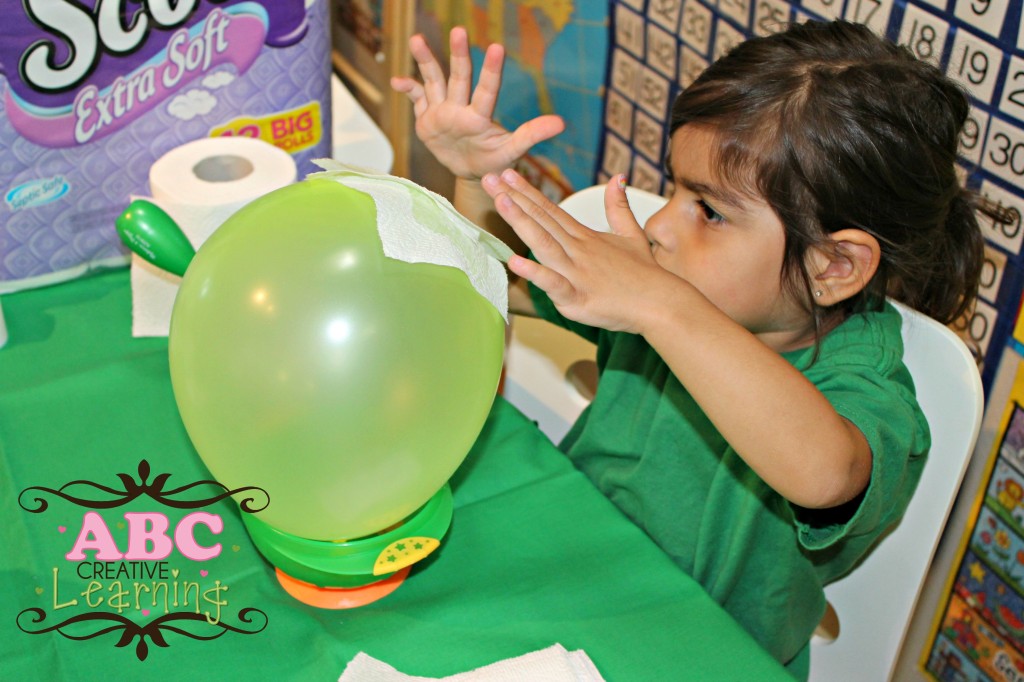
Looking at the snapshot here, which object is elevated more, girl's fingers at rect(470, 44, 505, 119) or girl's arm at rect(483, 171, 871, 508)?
girl's fingers at rect(470, 44, 505, 119)

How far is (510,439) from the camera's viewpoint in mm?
894

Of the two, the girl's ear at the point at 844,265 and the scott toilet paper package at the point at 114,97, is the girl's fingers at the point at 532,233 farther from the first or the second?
the scott toilet paper package at the point at 114,97

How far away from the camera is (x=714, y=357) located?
72cm

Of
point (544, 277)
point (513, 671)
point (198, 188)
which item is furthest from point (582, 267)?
point (198, 188)

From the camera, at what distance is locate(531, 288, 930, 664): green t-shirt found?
0.82 m

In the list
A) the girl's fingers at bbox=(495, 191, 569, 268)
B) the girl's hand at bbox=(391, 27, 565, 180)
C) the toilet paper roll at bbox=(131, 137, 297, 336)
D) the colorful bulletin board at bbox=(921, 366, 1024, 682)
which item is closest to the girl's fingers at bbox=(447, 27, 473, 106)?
the girl's hand at bbox=(391, 27, 565, 180)

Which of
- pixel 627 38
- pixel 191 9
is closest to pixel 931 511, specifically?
pixel 191 9

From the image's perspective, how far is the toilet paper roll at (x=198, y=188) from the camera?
2.98ft

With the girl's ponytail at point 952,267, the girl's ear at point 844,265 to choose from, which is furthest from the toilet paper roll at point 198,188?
the girl's ponytail at point 952,267

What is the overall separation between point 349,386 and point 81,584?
1.02 feet

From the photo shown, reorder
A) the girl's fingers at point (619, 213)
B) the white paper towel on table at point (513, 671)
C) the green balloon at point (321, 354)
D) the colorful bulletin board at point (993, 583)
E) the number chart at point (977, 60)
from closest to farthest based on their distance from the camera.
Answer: the green balloon at point (321, 354)
the white paper towel on table at point (513, 671)
the girl's fingers at point (619, 213)
the number chart at point (977, 60)
the colorful bulletin board at point (993, 583)

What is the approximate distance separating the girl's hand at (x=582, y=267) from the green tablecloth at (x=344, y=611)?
0.20 metres

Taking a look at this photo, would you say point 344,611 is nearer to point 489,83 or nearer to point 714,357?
point 714,357

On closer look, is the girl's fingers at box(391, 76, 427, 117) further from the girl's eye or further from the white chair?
the girl's eye
